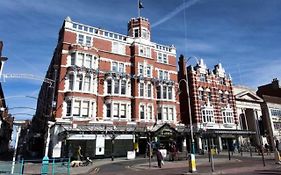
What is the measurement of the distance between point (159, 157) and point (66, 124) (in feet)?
49.3

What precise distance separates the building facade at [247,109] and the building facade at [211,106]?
9.18 ft

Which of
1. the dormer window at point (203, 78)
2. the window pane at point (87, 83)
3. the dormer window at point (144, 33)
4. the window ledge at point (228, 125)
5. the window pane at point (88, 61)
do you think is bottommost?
the window ledge at point (228, 125)

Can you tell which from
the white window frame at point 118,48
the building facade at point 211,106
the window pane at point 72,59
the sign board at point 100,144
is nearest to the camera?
the sign board at point 100,144

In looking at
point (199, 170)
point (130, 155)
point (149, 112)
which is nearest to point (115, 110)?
point (149, 112)

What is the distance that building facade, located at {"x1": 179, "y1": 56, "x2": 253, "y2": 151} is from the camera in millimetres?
44006

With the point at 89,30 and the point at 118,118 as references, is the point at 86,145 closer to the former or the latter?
the point at 118,118

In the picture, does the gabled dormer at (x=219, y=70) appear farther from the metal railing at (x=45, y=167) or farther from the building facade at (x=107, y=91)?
the metal railing at (x=45, y=167)

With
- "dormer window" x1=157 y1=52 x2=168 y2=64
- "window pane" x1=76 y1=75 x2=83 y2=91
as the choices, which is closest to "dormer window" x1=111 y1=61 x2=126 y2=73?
"window pane" x1=76 y1=75 x2=83 y2=91

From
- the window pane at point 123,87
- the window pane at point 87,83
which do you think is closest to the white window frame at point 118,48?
the window pane at point 123,87

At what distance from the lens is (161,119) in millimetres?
39750

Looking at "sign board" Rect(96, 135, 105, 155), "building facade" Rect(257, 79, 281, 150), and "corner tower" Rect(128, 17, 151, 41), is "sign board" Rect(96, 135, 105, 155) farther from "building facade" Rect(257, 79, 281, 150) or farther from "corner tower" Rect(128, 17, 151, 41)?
"building facade" Rect(257, 79, 281, 150)

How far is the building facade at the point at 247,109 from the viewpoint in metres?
51.6

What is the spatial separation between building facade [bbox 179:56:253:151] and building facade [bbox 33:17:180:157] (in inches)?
178

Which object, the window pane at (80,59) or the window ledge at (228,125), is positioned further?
the window ledge at (228,125)
